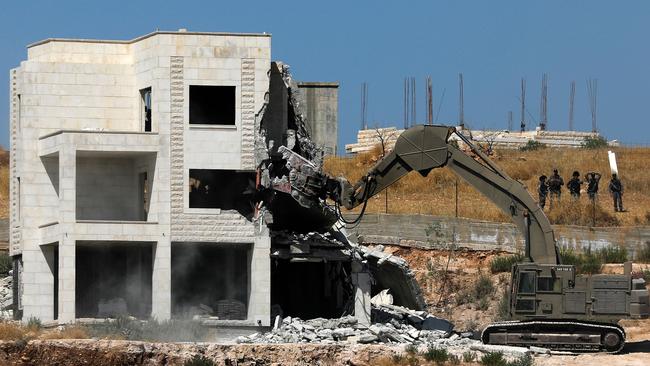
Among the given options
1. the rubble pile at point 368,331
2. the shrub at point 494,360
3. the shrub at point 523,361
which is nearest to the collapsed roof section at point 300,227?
the rubble pile at point 368,331

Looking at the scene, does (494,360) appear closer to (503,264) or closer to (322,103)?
(503,264)

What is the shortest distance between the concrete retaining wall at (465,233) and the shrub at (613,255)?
1.77 ft

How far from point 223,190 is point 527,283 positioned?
11.7 m

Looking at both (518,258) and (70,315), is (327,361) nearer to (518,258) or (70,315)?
(70,315)

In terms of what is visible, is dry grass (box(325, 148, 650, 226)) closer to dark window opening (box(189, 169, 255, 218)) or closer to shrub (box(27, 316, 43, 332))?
dark window opening (box(189, 169, 255, 218))

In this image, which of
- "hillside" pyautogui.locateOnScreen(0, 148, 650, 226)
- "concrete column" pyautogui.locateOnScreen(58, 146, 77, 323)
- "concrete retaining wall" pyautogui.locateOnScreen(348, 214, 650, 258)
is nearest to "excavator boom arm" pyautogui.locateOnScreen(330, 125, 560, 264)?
"concrete column" pyautogui.locateOnScreen(58, 146, 77, 323)

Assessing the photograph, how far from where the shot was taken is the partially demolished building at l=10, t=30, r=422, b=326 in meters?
46.3

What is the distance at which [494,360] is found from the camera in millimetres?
38000

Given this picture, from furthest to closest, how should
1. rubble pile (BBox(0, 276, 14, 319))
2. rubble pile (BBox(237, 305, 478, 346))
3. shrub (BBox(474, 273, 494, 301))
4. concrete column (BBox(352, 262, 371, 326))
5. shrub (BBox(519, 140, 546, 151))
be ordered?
1. shrub (BBox(519, 140, 546, 151))
2. shrub (BBox(474, 273, 494, 301))
3. rubble pile (BBox(0, 276, 14, 319))
4. concrete column (BBox(352, 262, 371, 326))
5. rubble pile (BBox(237, 305, 478, 346))

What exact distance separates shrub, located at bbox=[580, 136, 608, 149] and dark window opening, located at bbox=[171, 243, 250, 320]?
4613cm

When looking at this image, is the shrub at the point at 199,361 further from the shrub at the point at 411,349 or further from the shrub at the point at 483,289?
the shrub at the point at 483,289

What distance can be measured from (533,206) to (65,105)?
14677mm

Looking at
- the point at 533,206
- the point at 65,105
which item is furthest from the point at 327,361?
the point at 65,105

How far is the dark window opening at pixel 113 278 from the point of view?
1865 inches
